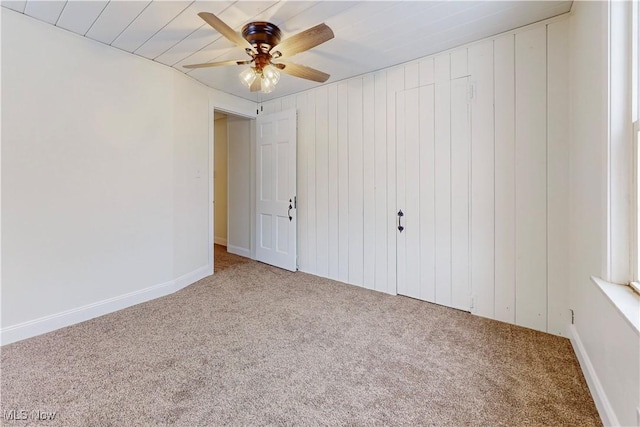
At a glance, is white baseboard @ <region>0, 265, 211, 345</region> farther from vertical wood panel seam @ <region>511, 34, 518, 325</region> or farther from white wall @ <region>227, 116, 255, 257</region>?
vertical wood panel seam @ <region>511, 34, 518, 325</region>

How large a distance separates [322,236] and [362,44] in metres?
2.19

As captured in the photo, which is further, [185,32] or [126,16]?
[185,32]

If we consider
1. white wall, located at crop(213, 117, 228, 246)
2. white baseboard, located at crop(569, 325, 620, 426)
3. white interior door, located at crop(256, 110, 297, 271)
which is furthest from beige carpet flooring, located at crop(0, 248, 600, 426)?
white wall, located at crop(213, 117, 228, 246)

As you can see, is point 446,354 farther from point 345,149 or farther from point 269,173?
point 269,173

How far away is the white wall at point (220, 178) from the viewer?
17.5 feet

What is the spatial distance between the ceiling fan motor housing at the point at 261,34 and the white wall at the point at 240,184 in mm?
2377

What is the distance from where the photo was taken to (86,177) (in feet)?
8.08

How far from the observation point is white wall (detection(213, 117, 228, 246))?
5.33 metres

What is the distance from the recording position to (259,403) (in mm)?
1514

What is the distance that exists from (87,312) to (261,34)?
109 inches

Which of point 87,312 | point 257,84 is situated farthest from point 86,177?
point 257,84

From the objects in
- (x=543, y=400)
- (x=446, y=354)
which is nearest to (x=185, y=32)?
(x=446, y=354)

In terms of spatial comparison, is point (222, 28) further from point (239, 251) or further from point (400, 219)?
point (239, 251)

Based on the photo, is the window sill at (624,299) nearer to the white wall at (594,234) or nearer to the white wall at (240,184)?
the white wall at (594,234)
